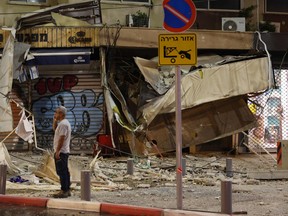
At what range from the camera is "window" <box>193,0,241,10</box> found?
18609 millimetres

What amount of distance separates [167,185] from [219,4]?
9594 millimetres

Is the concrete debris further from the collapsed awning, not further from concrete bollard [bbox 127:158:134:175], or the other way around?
the collapsed awning

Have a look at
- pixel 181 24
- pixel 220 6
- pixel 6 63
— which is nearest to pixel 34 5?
pixel 6 63

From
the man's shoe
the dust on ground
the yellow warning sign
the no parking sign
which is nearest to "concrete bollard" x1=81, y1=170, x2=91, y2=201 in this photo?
the dust on ground

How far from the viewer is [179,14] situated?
7.50 m

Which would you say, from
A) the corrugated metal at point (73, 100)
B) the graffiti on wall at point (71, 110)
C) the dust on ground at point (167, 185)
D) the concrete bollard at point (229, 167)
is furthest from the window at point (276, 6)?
the concrete bollard at point (229, 167)

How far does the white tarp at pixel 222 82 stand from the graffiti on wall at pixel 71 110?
2038 millimetres

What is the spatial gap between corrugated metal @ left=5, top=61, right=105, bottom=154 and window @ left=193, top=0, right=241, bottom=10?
4800 millimetres

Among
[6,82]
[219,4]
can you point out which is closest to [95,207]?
[6,82]

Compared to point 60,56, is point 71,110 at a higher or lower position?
lower

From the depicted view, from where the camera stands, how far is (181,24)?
7.49m

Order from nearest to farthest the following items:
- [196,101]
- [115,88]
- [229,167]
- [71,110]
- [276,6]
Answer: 1. [229,167]
2. [196,101]
3. [115,88]
4. [71,110]
5. [276,6]

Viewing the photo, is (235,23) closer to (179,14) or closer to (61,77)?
(61,77)

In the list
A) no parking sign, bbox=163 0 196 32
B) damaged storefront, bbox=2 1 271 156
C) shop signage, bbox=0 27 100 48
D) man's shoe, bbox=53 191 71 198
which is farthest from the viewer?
shop signage, bbox=0 27 100 48
